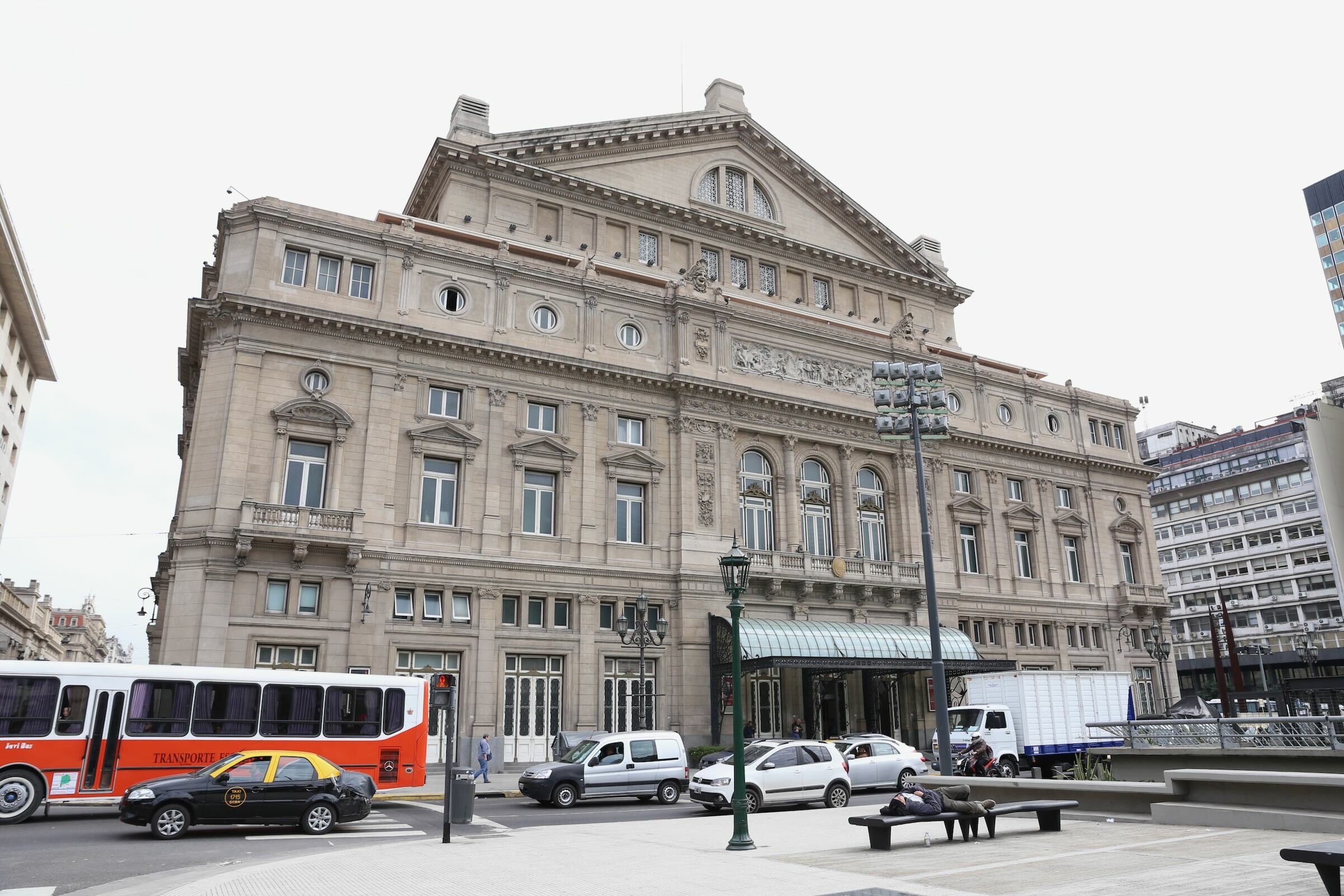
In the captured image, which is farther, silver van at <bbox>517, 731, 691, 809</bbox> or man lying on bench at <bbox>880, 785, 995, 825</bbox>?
silver van at <bbox>517, 731, 691, 809</bbox>

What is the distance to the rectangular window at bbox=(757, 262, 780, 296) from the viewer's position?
49.5 meters

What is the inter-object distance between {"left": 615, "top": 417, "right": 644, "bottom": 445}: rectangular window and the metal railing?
22.5 meters

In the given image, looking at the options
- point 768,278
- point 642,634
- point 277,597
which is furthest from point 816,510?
point 277,597

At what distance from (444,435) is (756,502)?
14395 mm

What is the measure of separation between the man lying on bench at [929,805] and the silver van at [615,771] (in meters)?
11.7

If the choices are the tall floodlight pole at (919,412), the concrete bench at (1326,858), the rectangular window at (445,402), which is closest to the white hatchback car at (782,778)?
the tall floodlight pole at (919,412)

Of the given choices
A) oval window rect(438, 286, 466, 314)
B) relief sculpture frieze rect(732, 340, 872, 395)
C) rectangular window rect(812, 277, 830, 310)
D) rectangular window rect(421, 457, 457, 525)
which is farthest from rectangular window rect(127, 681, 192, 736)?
rectangular window rect(812, 277, 830, 310)

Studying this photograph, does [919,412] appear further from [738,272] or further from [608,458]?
[738,272]

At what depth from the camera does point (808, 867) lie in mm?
12867

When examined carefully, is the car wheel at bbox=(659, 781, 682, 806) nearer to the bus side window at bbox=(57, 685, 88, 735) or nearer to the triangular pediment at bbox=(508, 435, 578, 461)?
the bus side window at bbox=(57, 685, 88, 735)

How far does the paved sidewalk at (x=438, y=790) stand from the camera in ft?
87.8

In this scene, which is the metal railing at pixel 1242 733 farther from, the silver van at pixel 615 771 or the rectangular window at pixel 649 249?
the rectangular window at pixel 649 249

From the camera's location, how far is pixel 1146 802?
17.2m

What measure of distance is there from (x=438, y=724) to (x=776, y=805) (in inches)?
531
